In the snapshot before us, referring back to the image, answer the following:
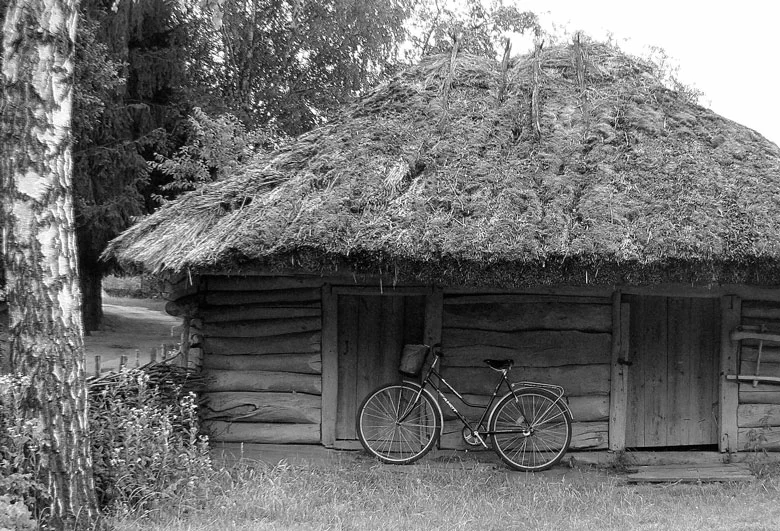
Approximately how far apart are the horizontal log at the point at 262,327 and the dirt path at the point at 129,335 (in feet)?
16.3

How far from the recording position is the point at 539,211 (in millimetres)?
6324

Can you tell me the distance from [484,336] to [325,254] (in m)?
1.98

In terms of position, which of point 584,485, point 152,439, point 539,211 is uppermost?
point 539,211

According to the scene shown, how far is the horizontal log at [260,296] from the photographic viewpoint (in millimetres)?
6918

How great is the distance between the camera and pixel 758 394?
23.4 ft

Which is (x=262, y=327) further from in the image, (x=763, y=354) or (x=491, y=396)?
(x=763, y=354)

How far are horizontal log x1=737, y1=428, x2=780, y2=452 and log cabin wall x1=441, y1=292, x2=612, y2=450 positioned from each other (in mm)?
1415

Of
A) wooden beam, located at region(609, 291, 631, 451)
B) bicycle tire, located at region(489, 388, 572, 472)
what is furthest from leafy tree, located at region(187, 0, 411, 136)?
bicycle tire, located at region(489, 388, 572, 472)

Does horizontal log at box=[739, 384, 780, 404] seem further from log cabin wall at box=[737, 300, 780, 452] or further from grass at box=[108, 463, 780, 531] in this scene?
grass at box=[108, 463, 780, 531]

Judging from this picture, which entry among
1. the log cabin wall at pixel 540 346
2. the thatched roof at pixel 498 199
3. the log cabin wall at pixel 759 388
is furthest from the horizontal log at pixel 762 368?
the log cabin wall at pixel 540 346

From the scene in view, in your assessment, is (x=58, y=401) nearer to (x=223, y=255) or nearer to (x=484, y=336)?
(x=223, y=255)

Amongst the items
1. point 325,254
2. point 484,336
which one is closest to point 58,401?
point 325,254

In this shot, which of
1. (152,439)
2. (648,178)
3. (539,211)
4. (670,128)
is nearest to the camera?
(152,439)

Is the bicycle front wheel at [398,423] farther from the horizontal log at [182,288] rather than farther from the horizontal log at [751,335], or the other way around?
the horizontal log at [751,335]
